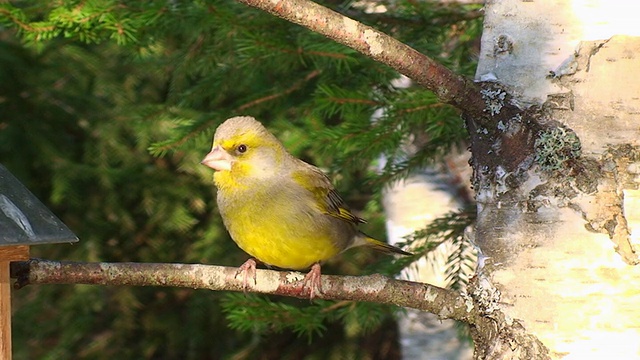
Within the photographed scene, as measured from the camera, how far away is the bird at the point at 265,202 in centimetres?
334

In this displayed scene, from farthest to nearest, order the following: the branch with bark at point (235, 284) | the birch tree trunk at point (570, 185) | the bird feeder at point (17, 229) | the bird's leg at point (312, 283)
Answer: the bird's leg at point (312, 283) → the branch with bark at point (235, 284) → the birch tree trunk at point (570, 185) → the bird feeder at point (17, 229)

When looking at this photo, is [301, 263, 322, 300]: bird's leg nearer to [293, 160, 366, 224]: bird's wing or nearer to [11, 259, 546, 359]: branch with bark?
[11, 259, 546, 359]: branch with bark

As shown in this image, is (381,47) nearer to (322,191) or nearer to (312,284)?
(312,284)

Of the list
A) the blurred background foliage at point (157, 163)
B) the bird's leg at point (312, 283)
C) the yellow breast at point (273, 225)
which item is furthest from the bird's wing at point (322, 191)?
the bird's leg at point (312, 283)

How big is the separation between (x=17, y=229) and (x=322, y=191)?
5.29 ft

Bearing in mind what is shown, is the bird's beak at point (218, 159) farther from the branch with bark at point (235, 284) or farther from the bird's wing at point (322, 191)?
the branch with bark at point (235, 284)

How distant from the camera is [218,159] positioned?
3.35 m

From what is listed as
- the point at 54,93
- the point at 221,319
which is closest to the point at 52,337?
the point at 221,319

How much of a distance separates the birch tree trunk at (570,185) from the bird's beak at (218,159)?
1.10 m

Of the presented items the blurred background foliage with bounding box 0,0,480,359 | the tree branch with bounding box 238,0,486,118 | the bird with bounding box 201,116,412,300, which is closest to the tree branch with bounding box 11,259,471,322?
the tree branch with bounding box 238,0,486,118

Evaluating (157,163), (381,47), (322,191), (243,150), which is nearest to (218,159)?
(243,150)

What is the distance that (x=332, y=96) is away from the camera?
374 centimetres

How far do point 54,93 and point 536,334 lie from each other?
4.44 meters

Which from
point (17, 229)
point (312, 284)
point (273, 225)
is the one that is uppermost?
point (273, 225)
